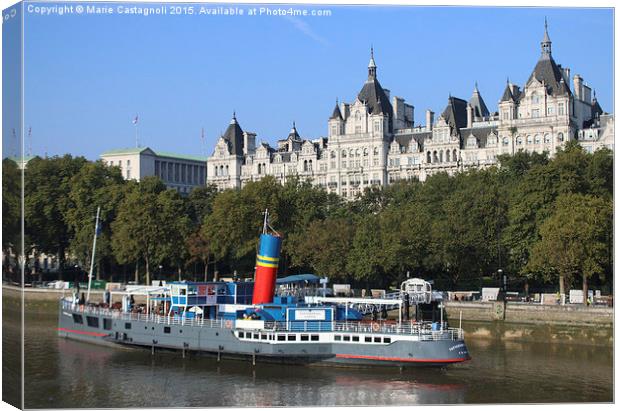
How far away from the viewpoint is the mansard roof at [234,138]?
12626 centimetres

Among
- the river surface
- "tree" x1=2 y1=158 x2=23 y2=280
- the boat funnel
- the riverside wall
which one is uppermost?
"tree" x1=2 y1=158 x2=23 y2=280

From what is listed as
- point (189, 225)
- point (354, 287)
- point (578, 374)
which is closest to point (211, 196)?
point (189, 225)

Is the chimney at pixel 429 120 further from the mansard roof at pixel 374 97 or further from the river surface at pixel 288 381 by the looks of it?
the river surface at pixel 288 381

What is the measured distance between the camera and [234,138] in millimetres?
126938

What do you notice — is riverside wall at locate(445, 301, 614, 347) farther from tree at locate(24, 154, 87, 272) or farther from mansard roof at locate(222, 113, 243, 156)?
mansard roof at locate(222, 113, 243, 156)

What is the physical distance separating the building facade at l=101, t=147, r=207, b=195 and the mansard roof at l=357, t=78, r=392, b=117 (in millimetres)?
22695

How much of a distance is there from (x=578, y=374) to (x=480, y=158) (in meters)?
68.8

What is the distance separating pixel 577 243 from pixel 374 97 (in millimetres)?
59697

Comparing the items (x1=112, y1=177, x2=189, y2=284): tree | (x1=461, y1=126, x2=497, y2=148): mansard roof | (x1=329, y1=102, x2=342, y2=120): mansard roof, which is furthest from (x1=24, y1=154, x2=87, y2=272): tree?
(x1=461, y1=126, x2=497, y2=148): mansard roof

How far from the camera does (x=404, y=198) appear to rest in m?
83.2

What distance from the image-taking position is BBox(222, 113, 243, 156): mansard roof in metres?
126

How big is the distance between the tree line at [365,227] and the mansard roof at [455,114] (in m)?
25.6

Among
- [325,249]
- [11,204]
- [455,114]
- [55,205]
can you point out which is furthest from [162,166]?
[11,204]

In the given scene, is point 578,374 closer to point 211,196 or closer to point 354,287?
point 354,287
